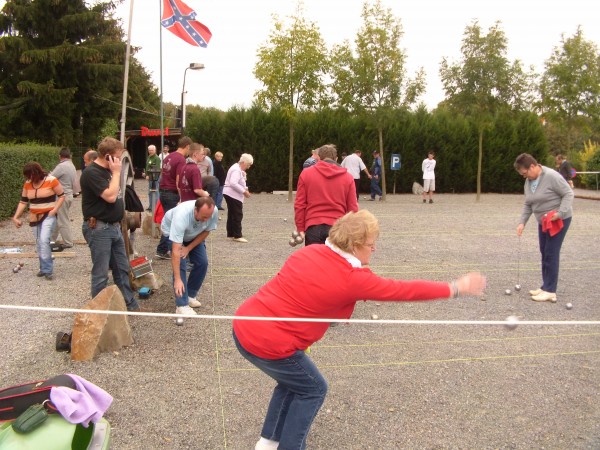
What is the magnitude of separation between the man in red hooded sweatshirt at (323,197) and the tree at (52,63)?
26.2 meters

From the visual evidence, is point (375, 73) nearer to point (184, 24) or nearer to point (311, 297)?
point (184, 24)

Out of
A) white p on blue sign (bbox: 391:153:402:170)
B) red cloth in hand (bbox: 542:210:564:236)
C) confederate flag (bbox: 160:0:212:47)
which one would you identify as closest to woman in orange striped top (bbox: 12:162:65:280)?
confederate flag (bbox: 160:0:212:47)

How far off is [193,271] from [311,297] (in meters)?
3.64

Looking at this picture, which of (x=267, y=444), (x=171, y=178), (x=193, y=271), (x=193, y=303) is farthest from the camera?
(x=171, y=178)

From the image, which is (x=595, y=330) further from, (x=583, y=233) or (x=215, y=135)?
(x=215, y=135)

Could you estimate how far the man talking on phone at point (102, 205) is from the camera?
577 centimetres

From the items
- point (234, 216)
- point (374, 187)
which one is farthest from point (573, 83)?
point (234, 216)

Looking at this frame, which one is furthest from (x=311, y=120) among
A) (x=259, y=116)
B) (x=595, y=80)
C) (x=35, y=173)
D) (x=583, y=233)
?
(x=35, y=173)

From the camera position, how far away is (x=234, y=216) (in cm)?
1137

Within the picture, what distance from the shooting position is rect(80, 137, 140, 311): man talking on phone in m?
5.77

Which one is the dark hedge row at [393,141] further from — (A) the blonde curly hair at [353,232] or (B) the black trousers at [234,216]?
(A) the blonde curly hair at [353,232]

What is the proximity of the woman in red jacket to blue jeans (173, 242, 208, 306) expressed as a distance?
3016mm

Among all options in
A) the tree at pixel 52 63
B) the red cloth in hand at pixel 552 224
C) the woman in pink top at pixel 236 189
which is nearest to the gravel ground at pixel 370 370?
the red cloth in hand at pixel 552 224

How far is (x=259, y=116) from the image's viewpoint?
24984 millimetres
